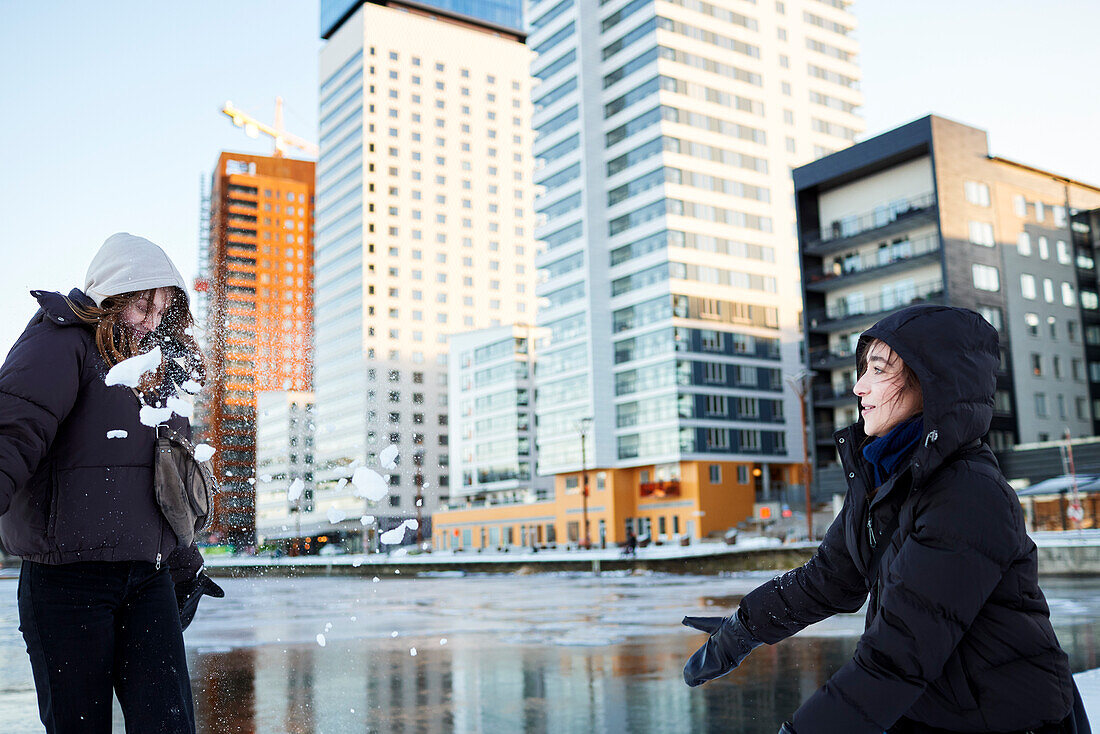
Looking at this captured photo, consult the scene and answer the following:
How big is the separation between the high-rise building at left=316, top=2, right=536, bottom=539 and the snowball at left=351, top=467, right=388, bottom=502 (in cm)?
11318

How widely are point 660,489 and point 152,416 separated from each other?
62.5 m

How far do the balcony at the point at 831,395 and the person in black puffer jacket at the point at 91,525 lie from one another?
53785mm

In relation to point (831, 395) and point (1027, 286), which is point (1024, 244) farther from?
point (831, 395)

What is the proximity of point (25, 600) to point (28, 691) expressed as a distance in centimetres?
605

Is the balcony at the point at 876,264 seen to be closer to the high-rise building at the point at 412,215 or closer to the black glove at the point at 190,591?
the black glove at the point at 190,591

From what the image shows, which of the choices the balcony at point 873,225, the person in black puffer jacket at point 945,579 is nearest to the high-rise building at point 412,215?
the balcony at point 873,225

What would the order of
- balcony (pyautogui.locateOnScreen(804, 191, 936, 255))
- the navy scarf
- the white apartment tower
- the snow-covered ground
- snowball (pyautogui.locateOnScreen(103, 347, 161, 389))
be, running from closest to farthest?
the navy scarf, snowball (pyautogui.locateOnScreen(103, 347, 161, 389)), the snow-covered ground, balcony (pyautogui.locateOnScreen(804, 191, 936, 255)), the white apartment tower

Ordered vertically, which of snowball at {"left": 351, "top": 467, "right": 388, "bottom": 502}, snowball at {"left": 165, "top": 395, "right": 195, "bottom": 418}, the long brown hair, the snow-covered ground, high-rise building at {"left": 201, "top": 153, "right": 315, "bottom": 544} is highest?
high-rise building at {"left": 201, "top": 153, "right": 315, "bottom": 544}

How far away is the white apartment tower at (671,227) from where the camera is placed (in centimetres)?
6644

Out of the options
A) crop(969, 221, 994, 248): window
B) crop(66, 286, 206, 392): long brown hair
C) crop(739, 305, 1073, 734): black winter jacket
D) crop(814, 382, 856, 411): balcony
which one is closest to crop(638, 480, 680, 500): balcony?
crop(814, 382, 856, 411): balcony

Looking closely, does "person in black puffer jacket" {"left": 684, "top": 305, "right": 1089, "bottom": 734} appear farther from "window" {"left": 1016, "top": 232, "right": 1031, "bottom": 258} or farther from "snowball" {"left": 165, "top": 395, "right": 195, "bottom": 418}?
"window" {"left": 1016, "top": 232, "right": 1031, "bottom": 258}

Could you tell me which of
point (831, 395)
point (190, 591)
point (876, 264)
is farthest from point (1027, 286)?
point (190, 591)

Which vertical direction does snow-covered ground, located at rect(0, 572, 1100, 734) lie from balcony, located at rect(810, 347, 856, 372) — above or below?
below

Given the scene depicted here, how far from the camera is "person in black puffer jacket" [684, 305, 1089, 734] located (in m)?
1.96
